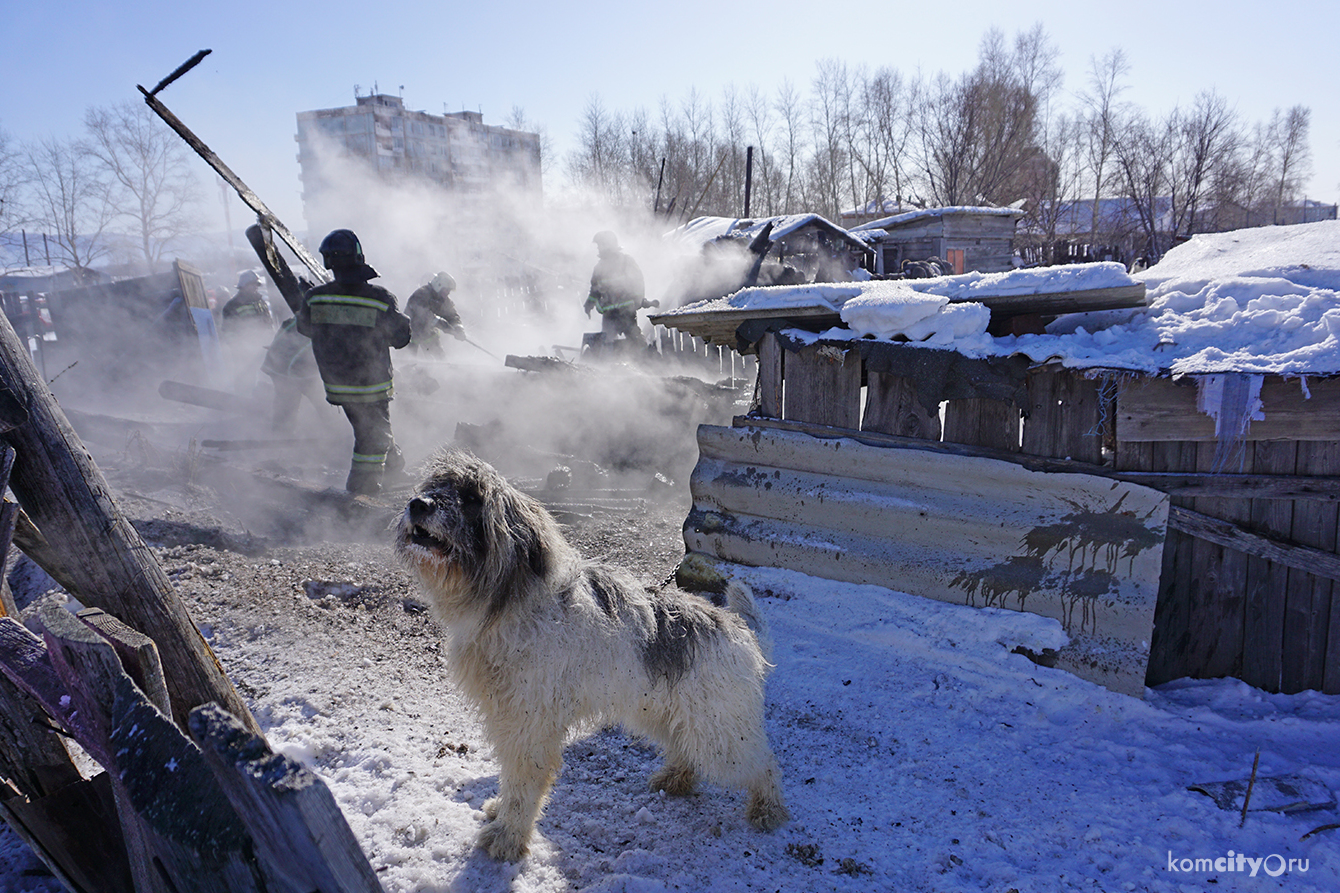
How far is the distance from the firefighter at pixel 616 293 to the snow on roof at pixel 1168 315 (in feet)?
27.0

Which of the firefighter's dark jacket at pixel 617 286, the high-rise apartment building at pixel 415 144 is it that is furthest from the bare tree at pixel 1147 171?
the high-rise apartment building at pixel 415 144

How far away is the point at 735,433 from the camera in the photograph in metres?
4.76

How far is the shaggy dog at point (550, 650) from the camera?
2391mm

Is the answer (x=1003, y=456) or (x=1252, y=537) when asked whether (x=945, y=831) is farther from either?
(x=1252, y=537)

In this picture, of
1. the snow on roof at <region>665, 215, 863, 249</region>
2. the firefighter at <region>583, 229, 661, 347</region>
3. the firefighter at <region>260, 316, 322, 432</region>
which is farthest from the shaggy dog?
the snow on roof at <region>665, 215, 863, 249</region>

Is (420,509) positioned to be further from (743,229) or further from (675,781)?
(743,229)

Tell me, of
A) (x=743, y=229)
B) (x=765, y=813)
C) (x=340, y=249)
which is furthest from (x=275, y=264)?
(x=743, y=229)

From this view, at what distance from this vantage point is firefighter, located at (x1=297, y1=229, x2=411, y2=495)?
6527mm

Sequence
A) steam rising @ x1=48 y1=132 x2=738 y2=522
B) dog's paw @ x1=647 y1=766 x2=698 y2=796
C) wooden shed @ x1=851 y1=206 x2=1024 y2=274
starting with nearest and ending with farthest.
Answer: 1. dog's paw @ x1=647 y1=766 x2=698 y2=796
2. steam rising @ x1=48 y1=132 x2=738 y2=522
3. wooden shed @ x1=851 y1=206 x2=1024 y2=274

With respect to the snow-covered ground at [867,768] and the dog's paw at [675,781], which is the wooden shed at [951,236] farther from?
the dog's paw at [675,781]

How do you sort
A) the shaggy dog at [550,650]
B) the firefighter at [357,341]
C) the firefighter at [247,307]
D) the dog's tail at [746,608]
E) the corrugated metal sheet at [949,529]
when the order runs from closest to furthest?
the shaggy dog at [550,650]
the dog's tail at [746,608]
the corrugated metal sheet at [949,529]
the firefighter at [357,341]
the firefighter at [247,307]

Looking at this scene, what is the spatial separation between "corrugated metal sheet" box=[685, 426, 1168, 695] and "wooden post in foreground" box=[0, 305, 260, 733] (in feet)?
10.2

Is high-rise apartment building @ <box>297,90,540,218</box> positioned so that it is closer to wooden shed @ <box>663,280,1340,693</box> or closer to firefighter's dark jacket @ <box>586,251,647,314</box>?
firefighter's dark jacket @ <box>586,251,647,314</box>

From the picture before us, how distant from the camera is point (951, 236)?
77.0 ft
